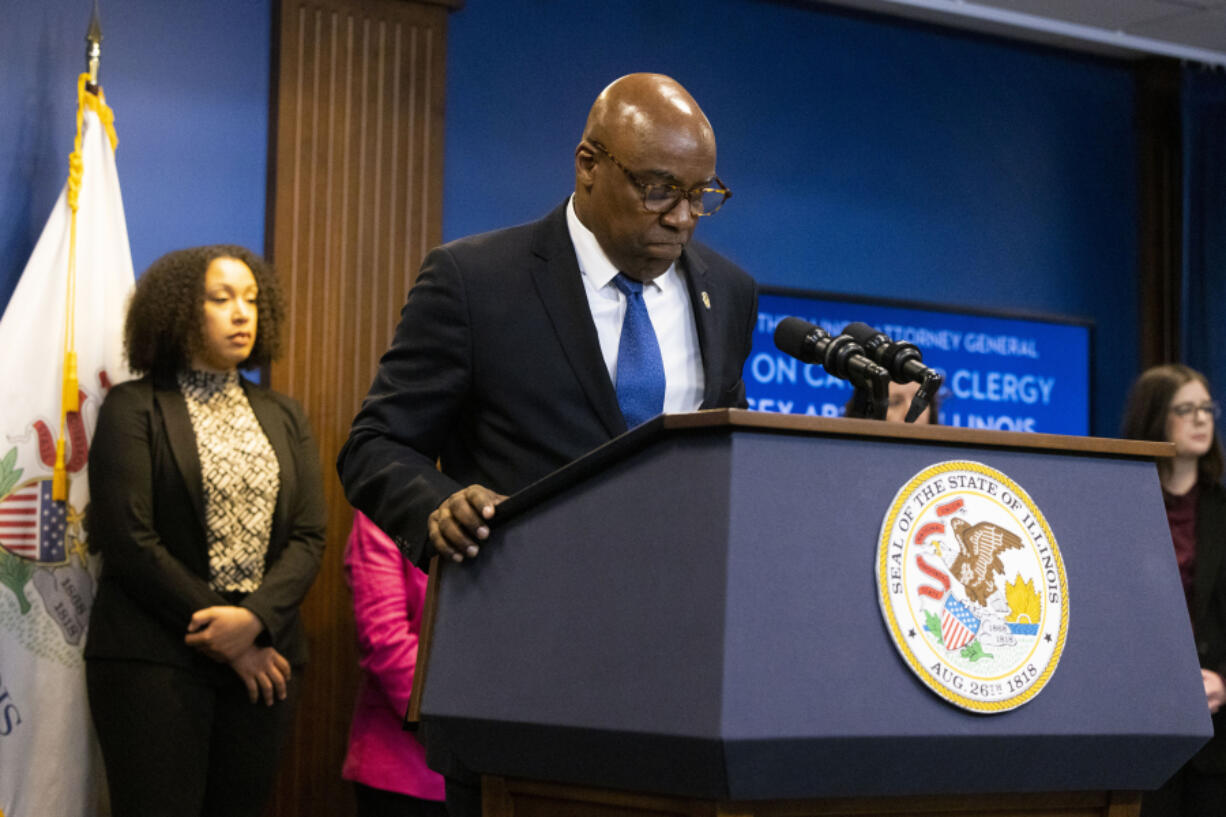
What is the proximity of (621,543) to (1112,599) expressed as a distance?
52 centimetres

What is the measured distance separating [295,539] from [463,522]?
7.56ft

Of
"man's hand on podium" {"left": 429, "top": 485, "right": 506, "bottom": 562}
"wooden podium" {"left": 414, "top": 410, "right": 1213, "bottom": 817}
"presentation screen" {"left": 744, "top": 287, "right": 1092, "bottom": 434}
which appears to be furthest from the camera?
"presentation screen" {"left": 744, "top": 287, "right": 1092, "bottom": 434}

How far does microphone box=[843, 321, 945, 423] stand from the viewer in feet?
5.17

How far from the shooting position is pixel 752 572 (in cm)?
128

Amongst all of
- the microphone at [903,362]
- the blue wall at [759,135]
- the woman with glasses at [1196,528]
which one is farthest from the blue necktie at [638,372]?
the blue wall at [759,135]

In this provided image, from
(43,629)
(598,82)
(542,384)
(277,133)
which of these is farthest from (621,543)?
(598,82)

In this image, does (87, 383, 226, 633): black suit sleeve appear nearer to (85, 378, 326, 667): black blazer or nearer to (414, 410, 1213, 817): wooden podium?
(85, 378, 326, 667): black blazer

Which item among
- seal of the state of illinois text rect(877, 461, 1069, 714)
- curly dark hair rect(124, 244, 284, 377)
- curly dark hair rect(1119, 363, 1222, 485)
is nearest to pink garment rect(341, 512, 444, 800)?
curly dark hair rect(124, 244, 284, 377)

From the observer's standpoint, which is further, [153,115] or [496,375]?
[153,115]

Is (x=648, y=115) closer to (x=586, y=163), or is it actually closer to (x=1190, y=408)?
(x=586, y=163)

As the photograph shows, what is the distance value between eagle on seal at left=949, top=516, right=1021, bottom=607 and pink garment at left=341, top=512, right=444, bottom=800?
2375mm

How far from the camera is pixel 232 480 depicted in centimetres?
362

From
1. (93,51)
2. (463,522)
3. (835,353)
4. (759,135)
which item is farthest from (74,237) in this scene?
(835,353)

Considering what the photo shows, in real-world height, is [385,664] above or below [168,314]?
below
